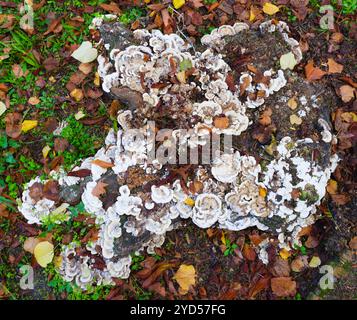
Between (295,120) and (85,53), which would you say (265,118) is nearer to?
(295,120)

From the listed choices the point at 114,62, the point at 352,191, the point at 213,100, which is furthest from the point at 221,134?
the point at 352,191

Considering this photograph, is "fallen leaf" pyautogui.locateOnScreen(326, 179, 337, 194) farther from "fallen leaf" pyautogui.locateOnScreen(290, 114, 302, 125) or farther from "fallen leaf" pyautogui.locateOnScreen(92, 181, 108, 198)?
"fallen leaf" pyautogui.locateOnScreen(92, 181, 108, 198)

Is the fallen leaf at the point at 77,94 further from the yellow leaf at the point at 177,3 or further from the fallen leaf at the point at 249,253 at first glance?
the fallen leaf at the point at 249,253

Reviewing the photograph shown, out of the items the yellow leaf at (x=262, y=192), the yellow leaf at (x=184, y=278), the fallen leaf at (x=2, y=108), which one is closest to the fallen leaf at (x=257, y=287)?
the yellow leaf at (x=184, y=278)

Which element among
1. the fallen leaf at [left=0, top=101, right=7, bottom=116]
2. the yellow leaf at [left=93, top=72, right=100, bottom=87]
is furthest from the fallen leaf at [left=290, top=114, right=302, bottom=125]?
the fallen leaf at [left=0, top=101, right=7, bottom=116]

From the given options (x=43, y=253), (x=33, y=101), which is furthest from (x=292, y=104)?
(x=43, y=253)
